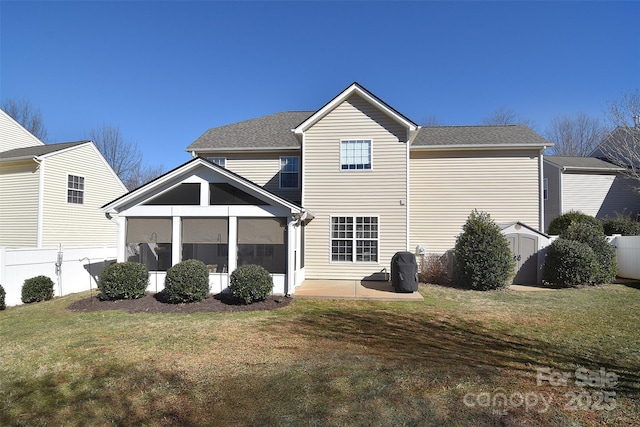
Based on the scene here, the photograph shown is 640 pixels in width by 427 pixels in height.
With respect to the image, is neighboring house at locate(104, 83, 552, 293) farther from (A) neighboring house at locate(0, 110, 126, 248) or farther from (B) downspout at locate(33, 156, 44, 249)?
(A) neighboring house at locate(0, 110, 126, 248)

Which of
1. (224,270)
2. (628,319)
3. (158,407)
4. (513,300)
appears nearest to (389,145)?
(513,300)

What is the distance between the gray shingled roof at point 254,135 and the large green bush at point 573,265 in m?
10.7

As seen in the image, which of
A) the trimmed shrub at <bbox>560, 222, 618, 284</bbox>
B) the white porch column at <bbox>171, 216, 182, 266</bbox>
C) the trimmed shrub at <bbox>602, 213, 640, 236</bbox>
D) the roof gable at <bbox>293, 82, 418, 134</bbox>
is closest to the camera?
the white porch column at <bbox>171, 216, 182, 266</bbox>

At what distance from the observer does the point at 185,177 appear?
11336 mm

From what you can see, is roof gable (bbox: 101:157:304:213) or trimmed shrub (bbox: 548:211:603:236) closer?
roof gable (bbox: 101:157:304:213)

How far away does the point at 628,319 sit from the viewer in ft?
26.7

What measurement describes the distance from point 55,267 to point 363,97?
12442 mm

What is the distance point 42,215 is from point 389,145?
14373mm

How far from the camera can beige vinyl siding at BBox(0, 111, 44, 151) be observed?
57.0ft

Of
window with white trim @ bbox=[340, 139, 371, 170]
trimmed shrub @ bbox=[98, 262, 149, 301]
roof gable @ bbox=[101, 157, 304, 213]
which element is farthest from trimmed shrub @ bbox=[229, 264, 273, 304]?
window with white trim @ bbox=[340, 139, 371, 170]

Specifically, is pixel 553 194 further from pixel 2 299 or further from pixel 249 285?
pixel 2 299

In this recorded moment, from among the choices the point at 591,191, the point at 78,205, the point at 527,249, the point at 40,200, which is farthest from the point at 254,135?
the point at 591,191

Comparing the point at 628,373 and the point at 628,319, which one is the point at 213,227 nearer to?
the point at 628,373

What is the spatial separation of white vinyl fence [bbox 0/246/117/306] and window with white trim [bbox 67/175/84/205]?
3709 mm
